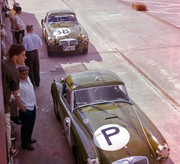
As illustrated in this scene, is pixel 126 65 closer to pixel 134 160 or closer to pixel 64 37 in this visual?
pixel 64 37

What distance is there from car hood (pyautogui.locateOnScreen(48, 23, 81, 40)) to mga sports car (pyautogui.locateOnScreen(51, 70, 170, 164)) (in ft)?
16.1

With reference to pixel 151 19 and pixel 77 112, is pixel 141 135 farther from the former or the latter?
pixel 151 19

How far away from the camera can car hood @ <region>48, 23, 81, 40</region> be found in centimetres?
1182

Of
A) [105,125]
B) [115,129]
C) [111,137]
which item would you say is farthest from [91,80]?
[111,137]

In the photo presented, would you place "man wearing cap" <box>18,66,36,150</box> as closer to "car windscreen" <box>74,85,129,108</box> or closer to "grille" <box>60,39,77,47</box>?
"car windscreen" <box>74,85,129,108</box>

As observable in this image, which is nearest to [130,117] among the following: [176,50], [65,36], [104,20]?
[65,36]

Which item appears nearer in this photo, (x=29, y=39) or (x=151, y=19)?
(x=29, y=39)

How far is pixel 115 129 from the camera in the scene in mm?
5703

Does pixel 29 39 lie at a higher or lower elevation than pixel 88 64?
higher

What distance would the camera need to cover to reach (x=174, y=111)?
814 cm

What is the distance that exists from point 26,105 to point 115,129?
68.0 inches

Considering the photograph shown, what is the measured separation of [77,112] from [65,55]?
21.3ft

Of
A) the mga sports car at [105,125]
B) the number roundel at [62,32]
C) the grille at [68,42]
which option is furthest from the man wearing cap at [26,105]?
the number roundel at [62,32]

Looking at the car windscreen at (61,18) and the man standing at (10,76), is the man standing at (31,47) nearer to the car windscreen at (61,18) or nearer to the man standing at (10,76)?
the man standing at (10,76)
